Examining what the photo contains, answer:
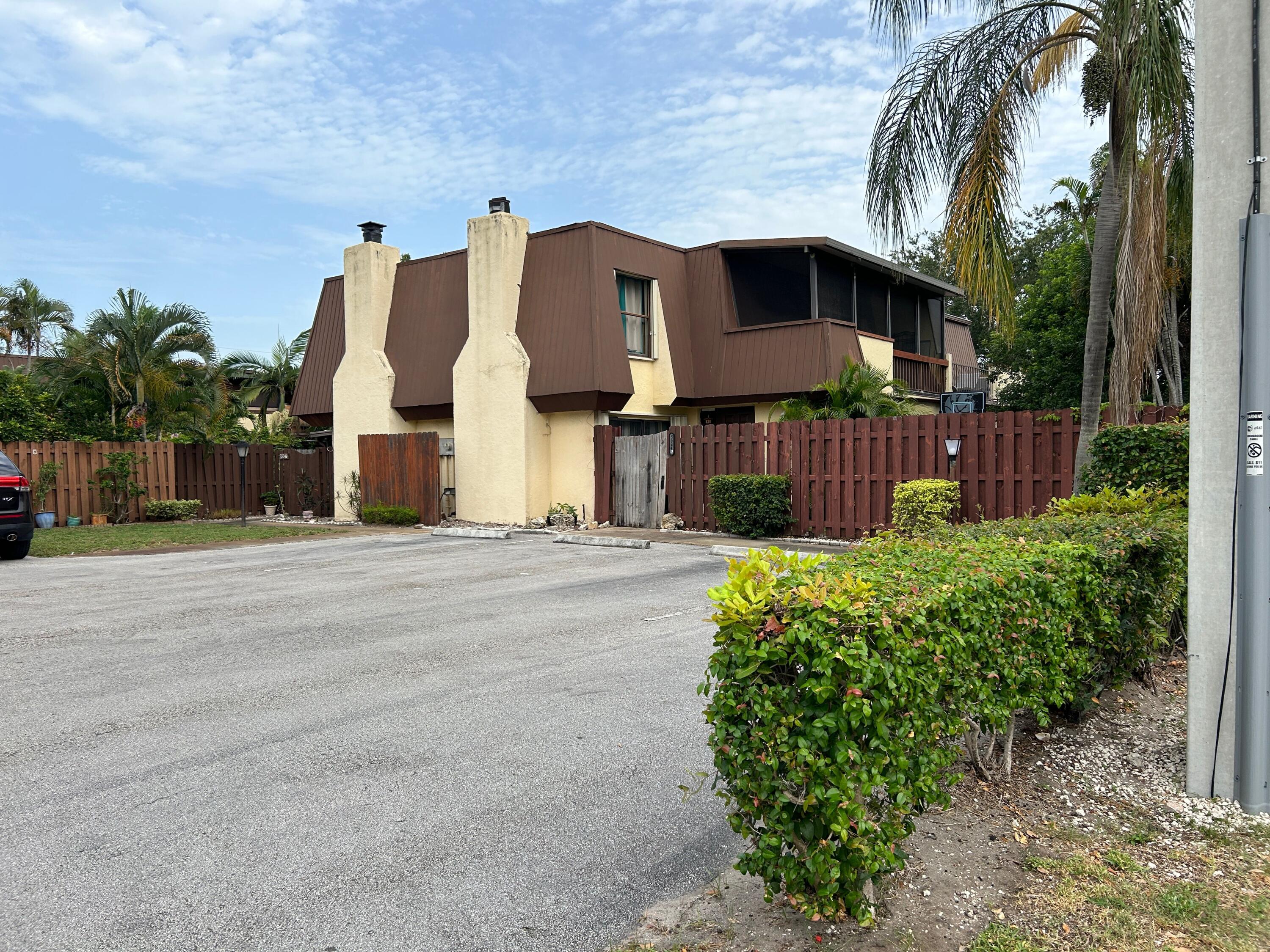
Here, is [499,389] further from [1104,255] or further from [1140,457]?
[1140,457]

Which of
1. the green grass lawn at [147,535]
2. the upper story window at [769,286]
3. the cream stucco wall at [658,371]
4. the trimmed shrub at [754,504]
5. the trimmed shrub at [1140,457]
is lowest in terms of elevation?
the green grass lawn at [147,535]

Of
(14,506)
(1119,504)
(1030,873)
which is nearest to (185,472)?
(14,506)

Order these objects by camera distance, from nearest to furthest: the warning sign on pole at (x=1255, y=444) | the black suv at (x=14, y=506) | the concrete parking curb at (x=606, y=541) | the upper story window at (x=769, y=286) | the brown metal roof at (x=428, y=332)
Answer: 1. the warning sign on pole at (x=1255, y=444)
2. the black suv at (x=14, y=506)
3. the concrete parking curb at (x=606, y=541)
4. the upper story window at (x=769, y=286)
5. the brown metal roof at (x=428, y=332)

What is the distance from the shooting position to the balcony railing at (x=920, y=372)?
949 inches

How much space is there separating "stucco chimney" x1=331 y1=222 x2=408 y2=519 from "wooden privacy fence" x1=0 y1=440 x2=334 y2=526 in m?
1.98

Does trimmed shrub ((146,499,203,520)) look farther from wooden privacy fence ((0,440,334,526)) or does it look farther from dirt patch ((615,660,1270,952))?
dirt patch ((615,660,1270,952))

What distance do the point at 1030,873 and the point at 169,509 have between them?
25.4m

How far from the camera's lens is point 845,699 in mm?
2750

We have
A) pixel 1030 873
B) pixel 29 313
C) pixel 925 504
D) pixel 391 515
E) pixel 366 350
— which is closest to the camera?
pixel 1030 873

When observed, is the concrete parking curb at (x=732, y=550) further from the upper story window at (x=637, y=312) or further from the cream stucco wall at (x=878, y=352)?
the cream stucco wall at (x=878, y=352)

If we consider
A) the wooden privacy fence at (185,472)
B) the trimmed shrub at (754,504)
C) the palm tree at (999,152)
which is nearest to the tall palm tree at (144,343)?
the wooden privacy fence at (185,472)

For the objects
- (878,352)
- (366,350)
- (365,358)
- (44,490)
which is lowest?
(44,490)

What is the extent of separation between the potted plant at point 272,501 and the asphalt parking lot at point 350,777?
1744cm

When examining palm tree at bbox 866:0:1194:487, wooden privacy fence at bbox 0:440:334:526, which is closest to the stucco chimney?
wooden privacy fence at bbox 0:440:334:526
